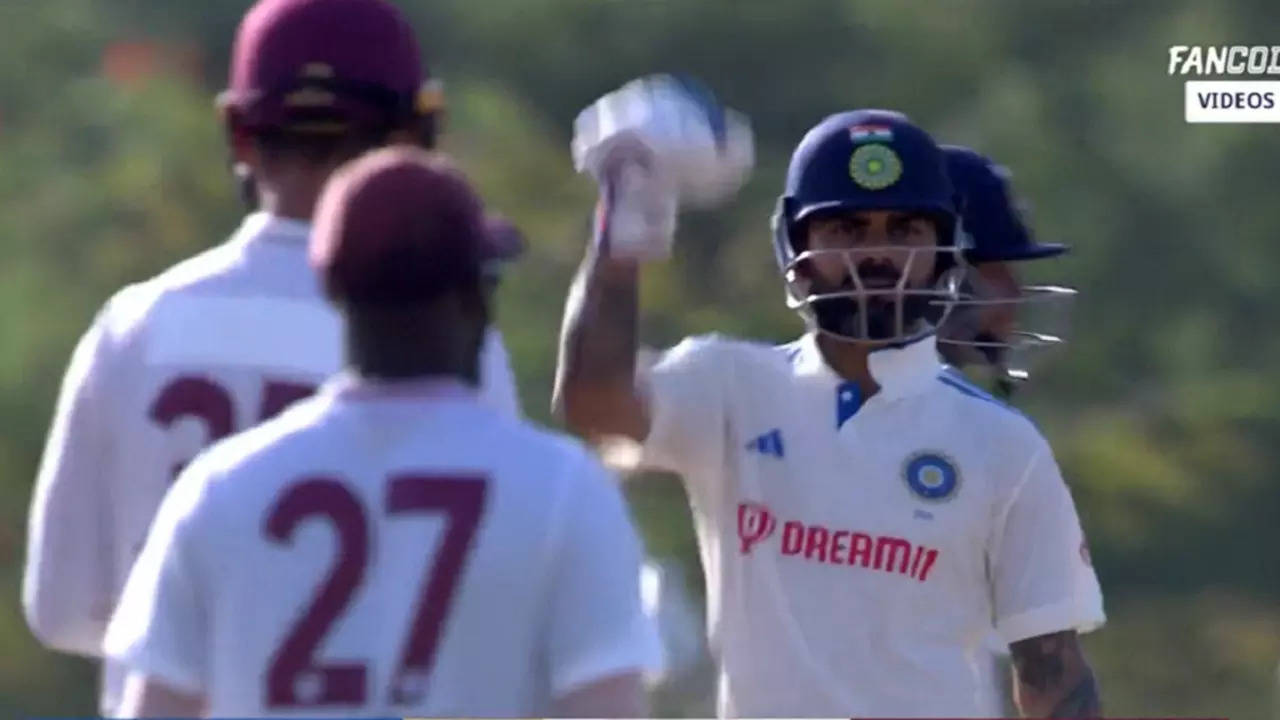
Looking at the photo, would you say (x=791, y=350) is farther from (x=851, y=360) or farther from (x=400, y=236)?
(x=400, y=236)

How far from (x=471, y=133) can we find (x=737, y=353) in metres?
9.54

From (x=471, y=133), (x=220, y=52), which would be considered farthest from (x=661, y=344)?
(x=220, y=52)

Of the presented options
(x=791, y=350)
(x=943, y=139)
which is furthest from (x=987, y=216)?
(x=943, y=139)

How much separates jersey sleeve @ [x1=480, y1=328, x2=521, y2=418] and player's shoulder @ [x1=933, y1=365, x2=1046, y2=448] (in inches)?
38.7

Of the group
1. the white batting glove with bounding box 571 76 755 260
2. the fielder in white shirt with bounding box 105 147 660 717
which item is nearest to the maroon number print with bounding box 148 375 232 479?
the fielder in white shirt with bounding box 105 147 660 717

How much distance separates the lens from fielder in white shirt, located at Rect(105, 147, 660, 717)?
286 centimetres

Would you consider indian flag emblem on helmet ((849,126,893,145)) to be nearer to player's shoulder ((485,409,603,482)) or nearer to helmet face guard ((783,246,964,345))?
helmet face guard ((783,246,964,345))

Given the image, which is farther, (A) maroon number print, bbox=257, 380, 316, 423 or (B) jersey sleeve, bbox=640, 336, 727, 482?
(B) jersey sleeve, bbox=640, 336, 727, 482

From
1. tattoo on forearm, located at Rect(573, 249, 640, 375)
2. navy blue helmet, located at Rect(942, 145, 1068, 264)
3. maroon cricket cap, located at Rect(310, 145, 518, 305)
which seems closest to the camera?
maroon cricket cap, located at Rect(310, 145, 518, 305)

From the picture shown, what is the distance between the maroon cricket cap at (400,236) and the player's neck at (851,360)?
137 centimetres

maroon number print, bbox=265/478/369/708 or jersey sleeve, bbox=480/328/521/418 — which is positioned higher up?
jersey sleeve, bbox=480/328/521/418

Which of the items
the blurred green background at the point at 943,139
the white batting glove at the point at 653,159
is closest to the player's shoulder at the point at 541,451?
the white batting glove at the point at 653,159

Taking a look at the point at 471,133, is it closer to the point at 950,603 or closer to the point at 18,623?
the point at 18,623

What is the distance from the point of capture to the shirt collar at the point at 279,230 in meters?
3.44
